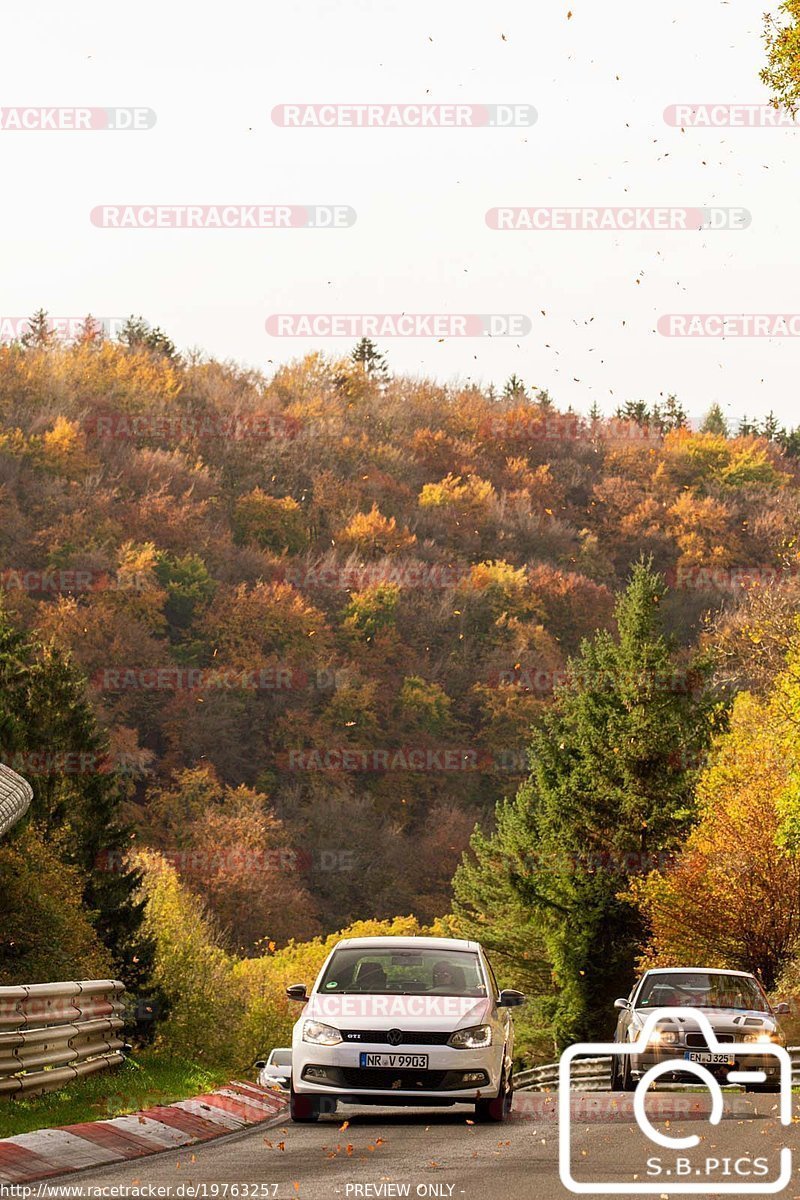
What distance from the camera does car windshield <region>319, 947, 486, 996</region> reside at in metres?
14.9

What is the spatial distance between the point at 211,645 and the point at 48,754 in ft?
177

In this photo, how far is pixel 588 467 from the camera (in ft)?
430

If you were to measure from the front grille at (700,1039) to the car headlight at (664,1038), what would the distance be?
0.49ft

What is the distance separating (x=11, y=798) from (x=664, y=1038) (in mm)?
8957

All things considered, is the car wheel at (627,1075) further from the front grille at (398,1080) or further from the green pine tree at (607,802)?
the green pine tree at (607,802)

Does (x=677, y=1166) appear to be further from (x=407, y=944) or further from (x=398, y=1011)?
(x=407, y=944)

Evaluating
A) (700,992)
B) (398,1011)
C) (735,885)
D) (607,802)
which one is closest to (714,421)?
(607,802)

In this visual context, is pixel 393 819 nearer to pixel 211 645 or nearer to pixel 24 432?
pixel 211 645

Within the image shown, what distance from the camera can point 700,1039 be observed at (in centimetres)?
1883

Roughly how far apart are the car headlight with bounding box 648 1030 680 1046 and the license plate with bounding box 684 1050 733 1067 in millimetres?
226

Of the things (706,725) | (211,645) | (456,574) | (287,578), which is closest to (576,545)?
(456,574)

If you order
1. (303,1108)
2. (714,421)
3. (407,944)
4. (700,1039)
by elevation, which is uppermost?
(714,421)

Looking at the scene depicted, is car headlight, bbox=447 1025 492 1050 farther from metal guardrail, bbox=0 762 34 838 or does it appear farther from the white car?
metal guardrail, bbox=0 762 34 838

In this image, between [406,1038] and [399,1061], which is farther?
[406,1038]
